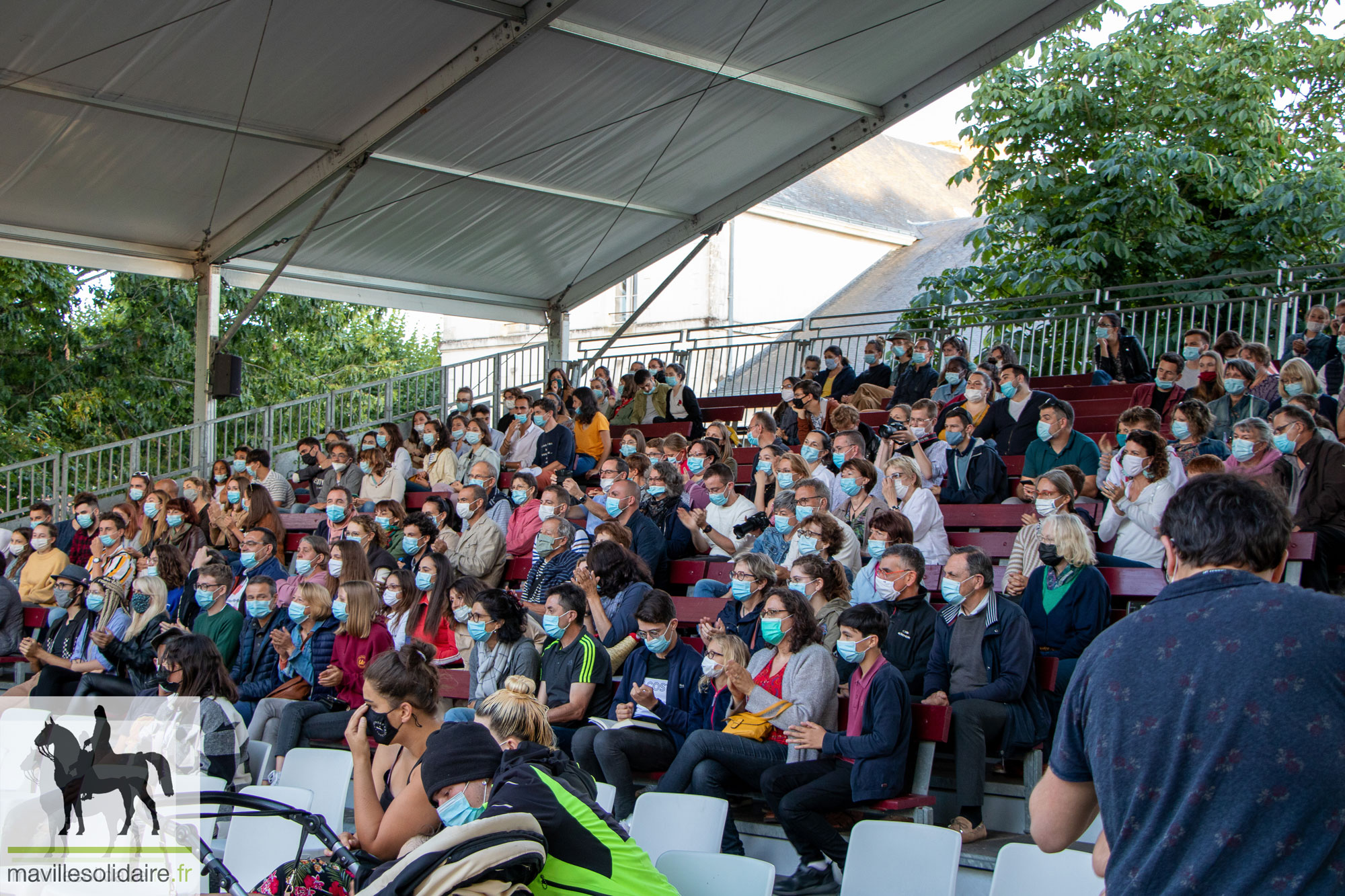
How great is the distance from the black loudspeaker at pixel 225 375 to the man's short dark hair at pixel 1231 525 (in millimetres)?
14178

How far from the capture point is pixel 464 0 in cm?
1030

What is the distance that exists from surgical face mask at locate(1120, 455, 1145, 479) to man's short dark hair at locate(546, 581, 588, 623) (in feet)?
11.2

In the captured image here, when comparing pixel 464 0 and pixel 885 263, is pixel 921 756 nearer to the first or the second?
pixel 464 0

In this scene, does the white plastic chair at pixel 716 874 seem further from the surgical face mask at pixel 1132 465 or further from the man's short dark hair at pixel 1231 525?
the surgical face mask at pixel 1132 465

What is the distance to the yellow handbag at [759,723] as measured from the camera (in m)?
5.59

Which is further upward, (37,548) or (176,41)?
(176,41)

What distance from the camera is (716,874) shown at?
384cm

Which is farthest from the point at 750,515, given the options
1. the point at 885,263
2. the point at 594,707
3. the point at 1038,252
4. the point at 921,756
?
the point at 885,263

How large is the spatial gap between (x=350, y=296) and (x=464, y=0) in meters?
6.48

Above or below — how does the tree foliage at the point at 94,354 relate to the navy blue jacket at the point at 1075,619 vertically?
above

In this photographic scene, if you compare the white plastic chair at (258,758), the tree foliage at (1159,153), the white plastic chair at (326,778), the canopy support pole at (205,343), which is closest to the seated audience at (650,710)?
the white plastic chair at (326,778)

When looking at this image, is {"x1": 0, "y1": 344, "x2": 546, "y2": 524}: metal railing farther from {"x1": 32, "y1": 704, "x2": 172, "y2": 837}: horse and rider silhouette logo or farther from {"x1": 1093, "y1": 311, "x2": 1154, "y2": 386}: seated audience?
{"x1": 32, "y1": 704, "x2": 172, "y2": 837}: horse and rider silhouette logo

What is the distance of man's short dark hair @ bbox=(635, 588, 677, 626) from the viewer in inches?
244

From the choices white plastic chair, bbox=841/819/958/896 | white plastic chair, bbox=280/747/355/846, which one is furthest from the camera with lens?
white plastic chair, bbox=841/819/958/896
